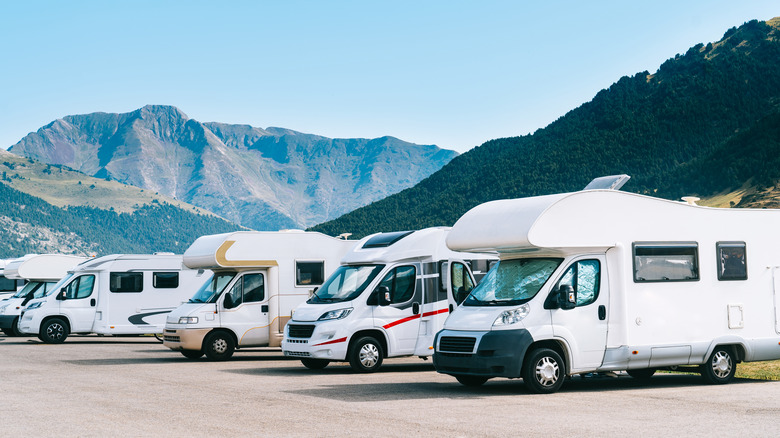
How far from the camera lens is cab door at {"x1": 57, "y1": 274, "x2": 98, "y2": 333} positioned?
27875 millimetres

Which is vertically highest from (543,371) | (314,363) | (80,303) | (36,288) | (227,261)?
(227,261)

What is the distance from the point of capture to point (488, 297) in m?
13.8

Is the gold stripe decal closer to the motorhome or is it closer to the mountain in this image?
the motorhome

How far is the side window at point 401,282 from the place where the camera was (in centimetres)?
1730

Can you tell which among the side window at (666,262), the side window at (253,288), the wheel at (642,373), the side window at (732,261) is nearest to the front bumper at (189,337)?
the side window at (253,288)


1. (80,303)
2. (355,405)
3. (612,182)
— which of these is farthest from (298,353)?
(80,303)

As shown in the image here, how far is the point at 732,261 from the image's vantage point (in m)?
14.6

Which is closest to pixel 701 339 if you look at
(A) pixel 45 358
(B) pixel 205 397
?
(B) pixel 205 397

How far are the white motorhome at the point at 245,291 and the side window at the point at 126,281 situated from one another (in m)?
6.96

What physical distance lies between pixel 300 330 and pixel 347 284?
1.25 meters

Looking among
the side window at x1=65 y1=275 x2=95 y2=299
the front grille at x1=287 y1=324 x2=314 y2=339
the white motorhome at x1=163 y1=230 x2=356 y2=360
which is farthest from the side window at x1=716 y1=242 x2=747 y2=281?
the side window at x1=65 y1=275 x2=95 y2=299

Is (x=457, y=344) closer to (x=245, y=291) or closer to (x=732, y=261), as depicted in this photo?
(x=732, y=261)

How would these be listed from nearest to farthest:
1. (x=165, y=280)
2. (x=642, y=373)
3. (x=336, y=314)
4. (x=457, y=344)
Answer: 1. (x=457, y=344)
2. (x=642, y=373)
3. (x=336, y=314)
4. (x=165, y=280)

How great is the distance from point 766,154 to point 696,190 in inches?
379
